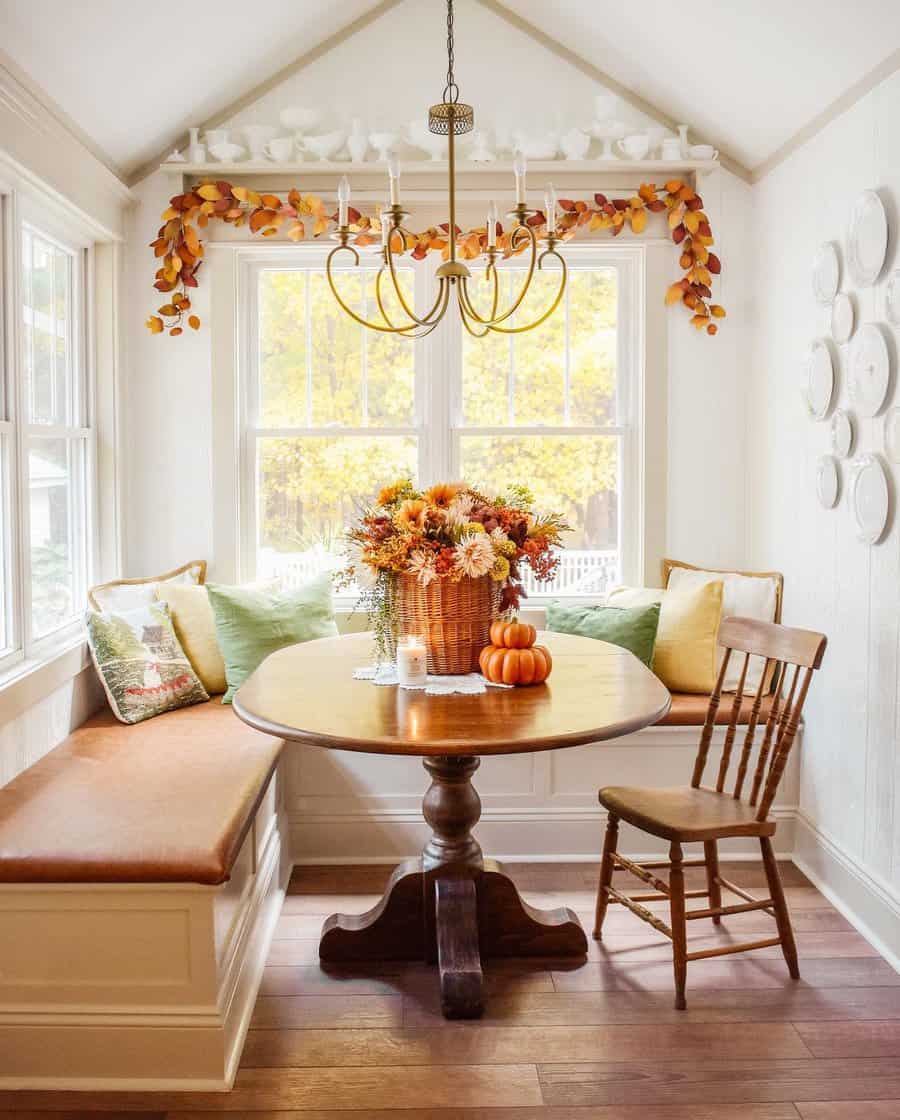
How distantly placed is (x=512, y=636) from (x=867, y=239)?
1574 mm

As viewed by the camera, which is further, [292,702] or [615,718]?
[292,702]

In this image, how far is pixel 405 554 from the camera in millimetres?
2643

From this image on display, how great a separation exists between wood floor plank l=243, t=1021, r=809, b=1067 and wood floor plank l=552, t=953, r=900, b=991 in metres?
0.20

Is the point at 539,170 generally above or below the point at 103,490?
above

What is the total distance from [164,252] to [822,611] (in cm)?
270

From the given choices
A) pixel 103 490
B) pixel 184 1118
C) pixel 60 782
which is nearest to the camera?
pixel 184 1118

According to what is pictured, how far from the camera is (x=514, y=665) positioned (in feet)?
8.62

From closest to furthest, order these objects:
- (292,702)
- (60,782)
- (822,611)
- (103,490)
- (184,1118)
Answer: (184,1118) → (292,702) → (60,782) → (822,611) → (103,490)

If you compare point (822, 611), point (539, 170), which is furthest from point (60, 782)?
point (539, 170)

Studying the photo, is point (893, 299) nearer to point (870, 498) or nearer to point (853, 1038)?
point (870, 498)

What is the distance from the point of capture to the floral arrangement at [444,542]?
262 cm

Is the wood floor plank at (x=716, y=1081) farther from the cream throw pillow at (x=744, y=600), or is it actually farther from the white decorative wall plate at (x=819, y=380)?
the white decorative wall plate at (x=819, y=380)

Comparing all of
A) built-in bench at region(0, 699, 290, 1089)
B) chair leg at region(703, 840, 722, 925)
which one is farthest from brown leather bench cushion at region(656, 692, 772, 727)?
built-in bench at region(0, 699, 290, 1089)

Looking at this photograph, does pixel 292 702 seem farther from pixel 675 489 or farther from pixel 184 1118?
pixel 675 489
